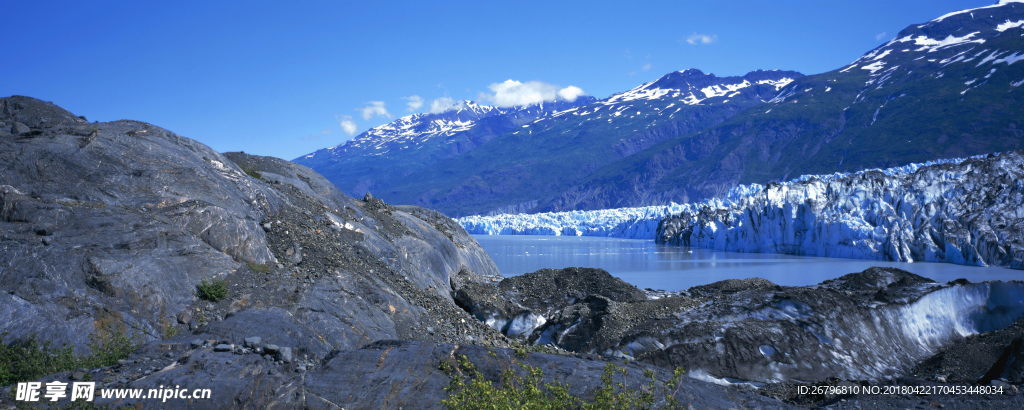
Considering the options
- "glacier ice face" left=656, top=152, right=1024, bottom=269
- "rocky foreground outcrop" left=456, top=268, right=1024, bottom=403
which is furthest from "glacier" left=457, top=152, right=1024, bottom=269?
"rocky foreground outcrop" left=456, top=268, right=1024, bottom=403

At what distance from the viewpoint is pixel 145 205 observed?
1149 cm

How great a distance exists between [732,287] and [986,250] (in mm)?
29253

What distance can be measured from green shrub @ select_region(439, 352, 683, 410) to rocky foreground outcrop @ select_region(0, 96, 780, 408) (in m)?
0.18

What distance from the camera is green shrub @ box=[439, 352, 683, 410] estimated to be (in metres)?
5.78

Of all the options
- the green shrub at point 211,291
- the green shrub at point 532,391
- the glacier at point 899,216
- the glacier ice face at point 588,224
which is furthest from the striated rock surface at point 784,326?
the glacier ice face at point 588,224

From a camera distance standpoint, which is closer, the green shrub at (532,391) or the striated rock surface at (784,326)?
the green shrub at (532,391)

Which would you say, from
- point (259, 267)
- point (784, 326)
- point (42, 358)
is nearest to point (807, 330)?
point (784, 326)

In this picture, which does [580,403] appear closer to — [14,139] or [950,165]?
[14,139]

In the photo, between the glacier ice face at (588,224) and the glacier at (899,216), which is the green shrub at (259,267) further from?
the glacier ice face at (588,224)

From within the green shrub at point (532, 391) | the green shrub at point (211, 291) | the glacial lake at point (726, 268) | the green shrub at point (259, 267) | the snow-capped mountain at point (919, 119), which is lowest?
the glacial lake at point (726, 268)

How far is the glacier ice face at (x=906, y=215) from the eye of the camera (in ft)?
128

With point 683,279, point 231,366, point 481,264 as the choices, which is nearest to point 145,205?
point 231,366

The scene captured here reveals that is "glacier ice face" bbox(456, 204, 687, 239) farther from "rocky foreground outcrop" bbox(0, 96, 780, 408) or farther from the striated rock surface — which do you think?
"rocky foreground outcrop" bbox(0, 96, 780, 408)

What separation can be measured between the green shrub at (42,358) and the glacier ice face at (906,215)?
4613cm
